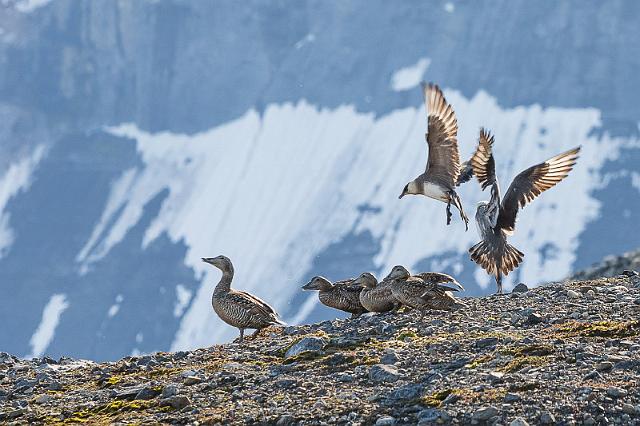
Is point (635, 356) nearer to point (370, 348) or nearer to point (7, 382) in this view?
point (370, 348)

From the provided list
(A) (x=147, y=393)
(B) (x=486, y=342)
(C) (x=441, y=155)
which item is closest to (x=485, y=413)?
(B) (x=486, y=342)

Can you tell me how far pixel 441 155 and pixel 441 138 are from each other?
41 cm

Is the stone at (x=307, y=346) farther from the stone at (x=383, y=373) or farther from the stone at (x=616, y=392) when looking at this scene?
the stone at (x=616, y=392)

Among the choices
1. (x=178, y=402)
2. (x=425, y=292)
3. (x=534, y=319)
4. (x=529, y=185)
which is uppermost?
(x=529, y=185)

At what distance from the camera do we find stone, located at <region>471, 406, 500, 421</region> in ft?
44.3

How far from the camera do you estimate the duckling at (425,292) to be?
21031 mm

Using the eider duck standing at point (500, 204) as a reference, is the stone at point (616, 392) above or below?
below

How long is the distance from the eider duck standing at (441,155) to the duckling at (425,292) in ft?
24.9

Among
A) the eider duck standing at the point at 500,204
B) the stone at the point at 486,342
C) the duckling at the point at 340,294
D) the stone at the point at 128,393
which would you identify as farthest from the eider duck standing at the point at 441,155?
the stone at the point at 128,393

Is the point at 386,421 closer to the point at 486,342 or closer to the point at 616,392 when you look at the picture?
the point at 616,392

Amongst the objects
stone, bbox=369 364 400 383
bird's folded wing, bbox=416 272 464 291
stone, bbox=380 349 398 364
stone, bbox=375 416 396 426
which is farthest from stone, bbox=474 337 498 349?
bird's folded wing, bbox=416 272 464 291

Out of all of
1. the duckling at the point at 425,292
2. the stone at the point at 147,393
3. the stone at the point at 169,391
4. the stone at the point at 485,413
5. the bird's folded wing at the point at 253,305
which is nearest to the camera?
the stone at the point at 485,413

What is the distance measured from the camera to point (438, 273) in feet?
72.7

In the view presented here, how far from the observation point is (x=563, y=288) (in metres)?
22.0
